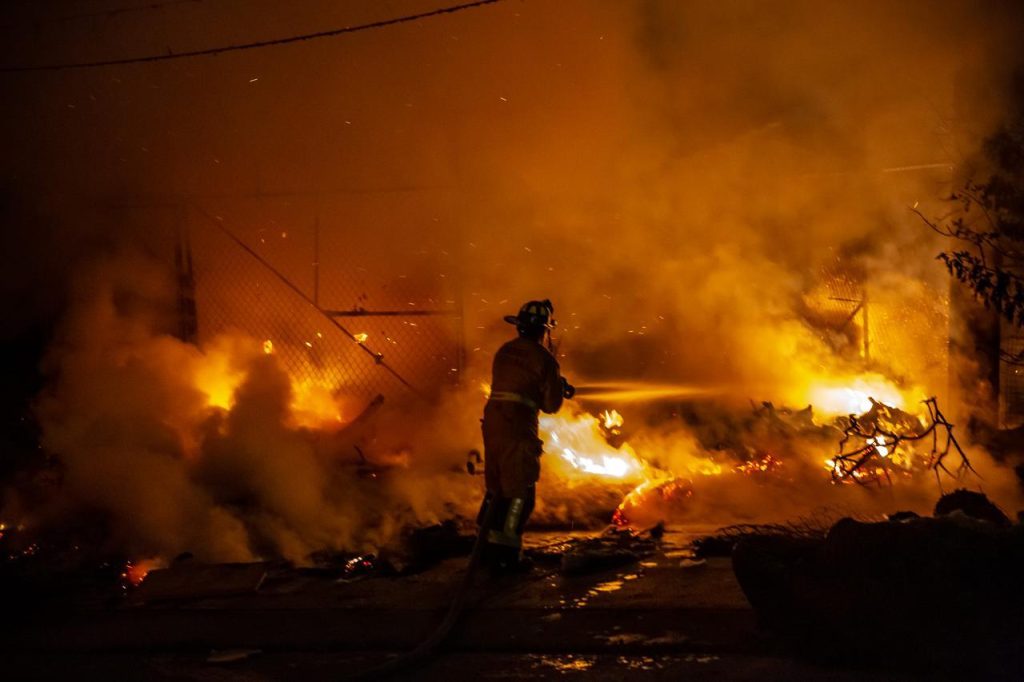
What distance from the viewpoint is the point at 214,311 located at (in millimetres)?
9430

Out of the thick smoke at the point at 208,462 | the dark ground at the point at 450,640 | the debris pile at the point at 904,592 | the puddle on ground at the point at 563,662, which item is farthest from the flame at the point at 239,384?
the debris pile at the point at 904,592

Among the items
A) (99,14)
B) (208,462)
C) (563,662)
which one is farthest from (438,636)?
(99,14)

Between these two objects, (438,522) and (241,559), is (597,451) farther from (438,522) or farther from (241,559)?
(241,559)

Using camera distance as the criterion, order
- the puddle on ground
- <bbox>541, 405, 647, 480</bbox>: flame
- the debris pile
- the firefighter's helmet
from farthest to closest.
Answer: <bbox>541, 405, 647, 480</bbox>: flame < the firefighter's helmet < the puddle on ground < the debris pile

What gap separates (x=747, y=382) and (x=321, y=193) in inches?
182

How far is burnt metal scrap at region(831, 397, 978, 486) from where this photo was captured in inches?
271

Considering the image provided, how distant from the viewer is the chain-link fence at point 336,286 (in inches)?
358

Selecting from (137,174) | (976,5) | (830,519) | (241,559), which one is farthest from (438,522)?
(976,5)

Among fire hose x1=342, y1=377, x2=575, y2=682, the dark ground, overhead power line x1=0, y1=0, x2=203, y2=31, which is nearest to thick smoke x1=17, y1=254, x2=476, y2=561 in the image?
the dark ground

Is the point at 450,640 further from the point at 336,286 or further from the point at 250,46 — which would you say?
the point at 250,46

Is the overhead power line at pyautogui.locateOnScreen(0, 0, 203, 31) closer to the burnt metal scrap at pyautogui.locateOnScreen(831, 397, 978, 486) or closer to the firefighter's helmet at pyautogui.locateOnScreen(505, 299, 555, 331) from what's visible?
the firefighter's helmet at pyautogui.locateOnScreen(505, 299, 555, 331)

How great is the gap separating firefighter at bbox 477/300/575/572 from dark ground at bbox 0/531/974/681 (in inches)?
10.6

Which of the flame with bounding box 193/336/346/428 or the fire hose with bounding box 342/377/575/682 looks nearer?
the fire hose with bounding box 342/377/575/682

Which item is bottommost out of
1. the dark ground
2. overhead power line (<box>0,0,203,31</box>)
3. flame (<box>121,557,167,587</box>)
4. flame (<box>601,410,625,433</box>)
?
the dark ground
